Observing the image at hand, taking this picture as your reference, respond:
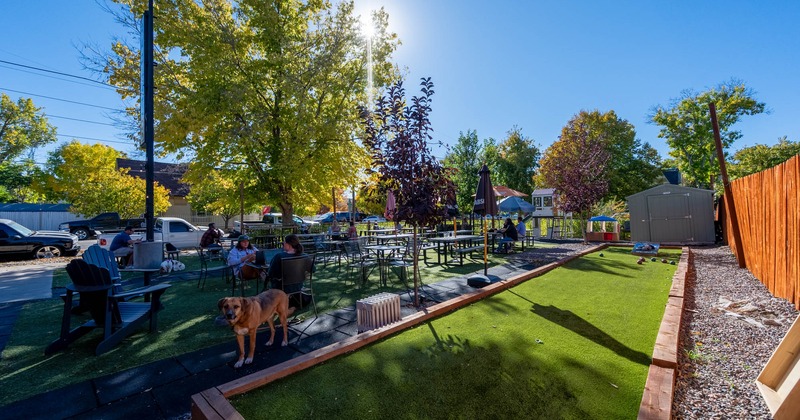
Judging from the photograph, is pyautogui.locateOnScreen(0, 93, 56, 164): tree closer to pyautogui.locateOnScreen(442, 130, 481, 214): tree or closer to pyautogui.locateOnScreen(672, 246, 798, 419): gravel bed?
pyautogui.locateOnScreen(442, 130, 481, 214): tree

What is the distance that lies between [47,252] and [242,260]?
13027 mm

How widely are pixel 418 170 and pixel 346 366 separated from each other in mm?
3275

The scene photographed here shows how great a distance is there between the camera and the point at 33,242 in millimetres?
12750

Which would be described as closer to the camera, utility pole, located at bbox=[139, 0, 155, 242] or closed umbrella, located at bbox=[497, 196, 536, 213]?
utility pole, located at bbox=[139, 0, 155, 242]

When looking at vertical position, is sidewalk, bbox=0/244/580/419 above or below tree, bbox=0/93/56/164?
below

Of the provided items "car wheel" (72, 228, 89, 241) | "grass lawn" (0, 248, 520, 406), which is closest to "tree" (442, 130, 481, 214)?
"grass lawn" (0, 248, 520, 406)

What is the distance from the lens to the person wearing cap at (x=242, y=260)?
20.7 ft

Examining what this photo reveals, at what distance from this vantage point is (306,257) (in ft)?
16.3

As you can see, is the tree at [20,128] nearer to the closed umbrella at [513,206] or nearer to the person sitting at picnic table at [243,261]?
the person sitting at picnic table at [243,261]

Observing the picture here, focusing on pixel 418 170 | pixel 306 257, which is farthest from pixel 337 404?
pixel 418 170

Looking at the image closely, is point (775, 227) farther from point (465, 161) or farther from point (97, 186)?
point (97, 186)

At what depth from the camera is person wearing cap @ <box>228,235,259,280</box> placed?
20.7 ft

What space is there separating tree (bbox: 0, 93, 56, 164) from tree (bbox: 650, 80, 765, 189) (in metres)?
57.6

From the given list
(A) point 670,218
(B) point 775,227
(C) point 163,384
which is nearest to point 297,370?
(C) point 163,384
